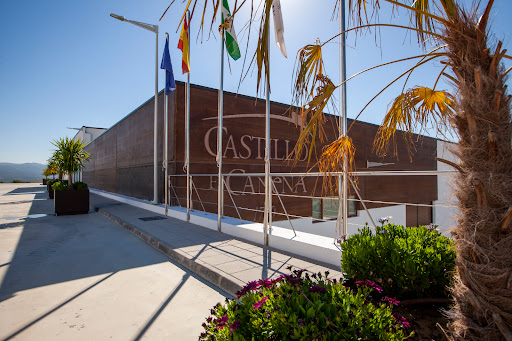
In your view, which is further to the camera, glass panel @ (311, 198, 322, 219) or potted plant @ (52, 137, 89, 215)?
glass panel @ (311, 198, 322, 219)

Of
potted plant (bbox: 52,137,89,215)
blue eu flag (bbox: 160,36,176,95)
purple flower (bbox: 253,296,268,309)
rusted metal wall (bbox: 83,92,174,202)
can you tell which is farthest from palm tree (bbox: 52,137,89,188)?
purple flower (bbox: 253,296,268,309)

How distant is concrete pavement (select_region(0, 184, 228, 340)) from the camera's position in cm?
231

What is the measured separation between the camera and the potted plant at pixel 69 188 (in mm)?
8922

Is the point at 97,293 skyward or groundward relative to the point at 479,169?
groundward

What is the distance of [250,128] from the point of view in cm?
1036

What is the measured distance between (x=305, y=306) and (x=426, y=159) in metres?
22.0

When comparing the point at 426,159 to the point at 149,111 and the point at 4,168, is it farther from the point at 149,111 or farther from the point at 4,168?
the point at 4,168

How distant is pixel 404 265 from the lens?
1.99m

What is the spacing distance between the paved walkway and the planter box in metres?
4.18

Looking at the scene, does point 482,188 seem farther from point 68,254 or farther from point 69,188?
point 69,188

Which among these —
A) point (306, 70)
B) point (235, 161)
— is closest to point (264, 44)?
point (306, 70)

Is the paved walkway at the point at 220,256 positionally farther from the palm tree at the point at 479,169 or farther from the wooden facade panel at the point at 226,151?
the palm tree at the point at 479,169

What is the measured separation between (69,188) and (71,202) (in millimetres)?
458

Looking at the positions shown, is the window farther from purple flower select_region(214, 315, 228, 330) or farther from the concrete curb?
purple flower select_region(214, 315, 228, 330)
